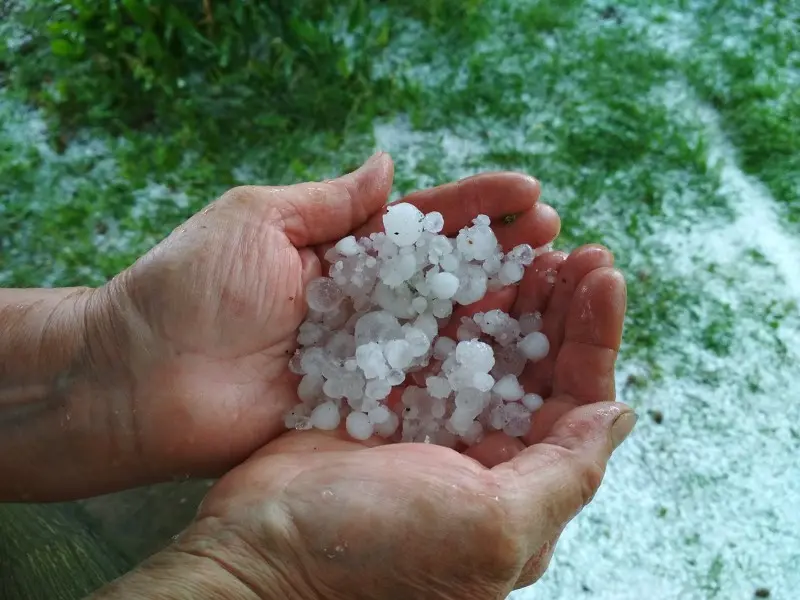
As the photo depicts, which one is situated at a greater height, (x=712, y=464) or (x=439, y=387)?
(x=439, y=387)

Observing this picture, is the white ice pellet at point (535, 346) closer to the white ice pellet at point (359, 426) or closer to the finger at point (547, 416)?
the finger at point (547, 416)

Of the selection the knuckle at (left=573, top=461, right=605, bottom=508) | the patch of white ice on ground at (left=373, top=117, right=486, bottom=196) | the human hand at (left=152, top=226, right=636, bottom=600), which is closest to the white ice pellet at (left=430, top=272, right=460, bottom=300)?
the human hand at (left=152, top=226, right=636, bottom=600)

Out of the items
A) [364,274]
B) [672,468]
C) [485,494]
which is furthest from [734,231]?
[485,494]

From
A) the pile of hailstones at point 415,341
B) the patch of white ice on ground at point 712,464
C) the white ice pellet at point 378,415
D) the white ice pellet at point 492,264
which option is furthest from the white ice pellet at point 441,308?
the patch of white ice on ground at point 712,464

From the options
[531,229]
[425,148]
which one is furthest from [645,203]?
[531,229]

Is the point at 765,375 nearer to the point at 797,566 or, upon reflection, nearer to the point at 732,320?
the point at 732,320

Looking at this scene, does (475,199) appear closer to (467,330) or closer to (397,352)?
(467,330)
